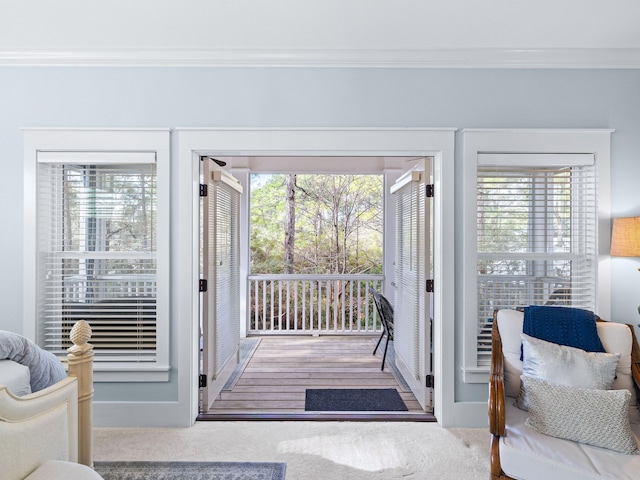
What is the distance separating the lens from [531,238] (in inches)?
118

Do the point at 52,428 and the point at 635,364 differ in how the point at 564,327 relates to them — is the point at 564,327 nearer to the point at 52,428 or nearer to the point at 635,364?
the point at 635,364

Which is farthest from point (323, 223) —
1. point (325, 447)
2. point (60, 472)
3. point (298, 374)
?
point (60, 472)

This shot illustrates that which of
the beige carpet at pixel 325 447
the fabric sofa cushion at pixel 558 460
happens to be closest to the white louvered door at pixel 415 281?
the beige carpet at pixel 325 447

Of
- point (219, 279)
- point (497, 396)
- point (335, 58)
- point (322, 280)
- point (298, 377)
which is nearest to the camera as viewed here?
point (497, 396)

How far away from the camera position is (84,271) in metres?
3.00

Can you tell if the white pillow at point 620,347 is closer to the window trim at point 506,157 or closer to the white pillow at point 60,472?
the window trim at point 506,157

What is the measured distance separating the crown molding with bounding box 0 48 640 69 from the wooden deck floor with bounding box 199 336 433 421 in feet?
8.27

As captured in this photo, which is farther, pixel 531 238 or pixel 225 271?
pixel 225 271

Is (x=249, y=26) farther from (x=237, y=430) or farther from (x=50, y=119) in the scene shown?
(x=237, y=430)

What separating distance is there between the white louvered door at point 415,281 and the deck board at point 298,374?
223 mm

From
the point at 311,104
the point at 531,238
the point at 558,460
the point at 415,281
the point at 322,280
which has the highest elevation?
the point at 311,104

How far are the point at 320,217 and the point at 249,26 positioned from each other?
457 cm

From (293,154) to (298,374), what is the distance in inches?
88.6

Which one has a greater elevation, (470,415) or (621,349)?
(621,349)
